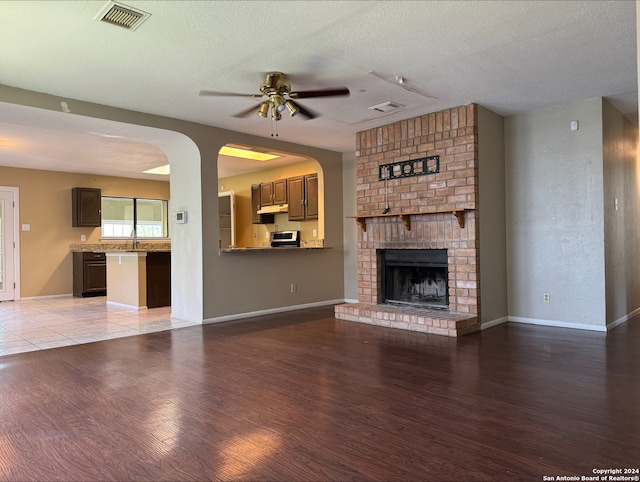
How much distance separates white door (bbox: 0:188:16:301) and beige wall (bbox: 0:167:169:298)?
136mm

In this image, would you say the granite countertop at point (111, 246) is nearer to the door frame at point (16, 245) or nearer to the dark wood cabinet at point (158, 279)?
the door frame at point (16, 245)

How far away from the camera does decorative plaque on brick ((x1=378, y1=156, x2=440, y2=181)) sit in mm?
4988

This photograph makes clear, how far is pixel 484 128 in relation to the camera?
488 centimetres

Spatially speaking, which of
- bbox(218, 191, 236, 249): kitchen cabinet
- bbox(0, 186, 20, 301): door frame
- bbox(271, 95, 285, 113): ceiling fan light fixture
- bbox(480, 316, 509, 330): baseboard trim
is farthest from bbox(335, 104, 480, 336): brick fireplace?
bbox(0, 186, 20, 301): door frame

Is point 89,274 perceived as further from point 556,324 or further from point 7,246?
point 556,324

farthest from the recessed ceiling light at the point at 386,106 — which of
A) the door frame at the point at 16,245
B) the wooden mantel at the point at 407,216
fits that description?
the door frame at the point at 16,245

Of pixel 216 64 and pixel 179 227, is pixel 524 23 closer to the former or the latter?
pixel 216 64

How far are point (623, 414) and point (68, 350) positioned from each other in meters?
4.27

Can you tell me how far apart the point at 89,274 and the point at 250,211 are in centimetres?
324

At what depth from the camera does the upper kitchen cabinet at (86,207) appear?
28.1 ft

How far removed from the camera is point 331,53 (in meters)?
3.31

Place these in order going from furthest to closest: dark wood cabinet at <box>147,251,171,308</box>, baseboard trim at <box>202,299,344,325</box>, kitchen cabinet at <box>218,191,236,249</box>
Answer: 1. kitchen cabinet at <box>218,191,236,249</box>
2. dark wood cabinet at <box>147,251,171,308</box>
3. baseboard trim at <box>202,299,344,325</box>

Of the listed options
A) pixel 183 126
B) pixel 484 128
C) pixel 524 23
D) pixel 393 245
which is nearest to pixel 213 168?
pixel 183 126

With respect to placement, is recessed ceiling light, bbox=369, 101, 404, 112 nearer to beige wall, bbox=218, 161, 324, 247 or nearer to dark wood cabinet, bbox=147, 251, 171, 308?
beige wall, bbox=218, 161, 324, 247
